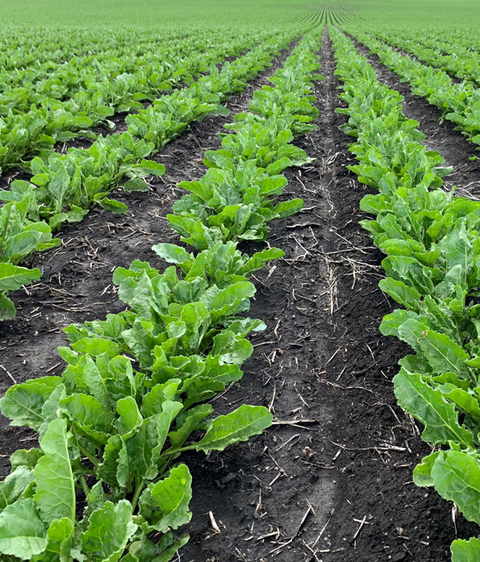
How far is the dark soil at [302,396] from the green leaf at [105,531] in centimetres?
44

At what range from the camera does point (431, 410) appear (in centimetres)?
205

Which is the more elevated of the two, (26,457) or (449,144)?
(449,144)

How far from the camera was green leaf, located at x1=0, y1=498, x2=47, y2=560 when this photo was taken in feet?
5.06

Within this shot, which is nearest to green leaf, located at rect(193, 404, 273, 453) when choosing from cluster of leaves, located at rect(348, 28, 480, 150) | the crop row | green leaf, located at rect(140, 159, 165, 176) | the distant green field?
green leaf, located at rect(140, 159, 165, 176)

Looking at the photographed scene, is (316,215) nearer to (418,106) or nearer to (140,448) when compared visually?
(140,448)

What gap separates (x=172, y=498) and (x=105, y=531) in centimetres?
26

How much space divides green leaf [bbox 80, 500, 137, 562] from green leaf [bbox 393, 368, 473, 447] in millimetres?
1192

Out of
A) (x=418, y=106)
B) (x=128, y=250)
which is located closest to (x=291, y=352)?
(x=128, y=250)

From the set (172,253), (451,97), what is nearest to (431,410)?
(172,253)

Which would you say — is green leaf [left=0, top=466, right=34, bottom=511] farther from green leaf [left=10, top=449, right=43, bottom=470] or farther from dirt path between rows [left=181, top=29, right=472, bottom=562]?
dirt path between rows [left=181, top=29, right=472, bottom=562]

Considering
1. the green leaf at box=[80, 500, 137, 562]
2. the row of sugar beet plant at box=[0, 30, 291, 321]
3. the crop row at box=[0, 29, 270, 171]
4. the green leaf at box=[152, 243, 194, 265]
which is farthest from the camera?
the crop row at box=[0, 29, 270, 171]

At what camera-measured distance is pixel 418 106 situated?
9430 millimetres

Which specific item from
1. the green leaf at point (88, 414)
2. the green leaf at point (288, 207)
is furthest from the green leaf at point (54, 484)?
the green leaf at point (288, 207)

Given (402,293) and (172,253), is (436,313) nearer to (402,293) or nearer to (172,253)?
(402,293)
